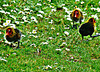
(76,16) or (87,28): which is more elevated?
(76,16)

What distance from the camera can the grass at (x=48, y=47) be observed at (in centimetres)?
470

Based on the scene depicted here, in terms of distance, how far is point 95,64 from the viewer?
16.2ft

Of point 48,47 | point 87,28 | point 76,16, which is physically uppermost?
point 76,16

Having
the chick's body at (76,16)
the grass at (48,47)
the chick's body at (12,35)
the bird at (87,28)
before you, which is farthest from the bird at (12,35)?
the chick's body at (76,16)

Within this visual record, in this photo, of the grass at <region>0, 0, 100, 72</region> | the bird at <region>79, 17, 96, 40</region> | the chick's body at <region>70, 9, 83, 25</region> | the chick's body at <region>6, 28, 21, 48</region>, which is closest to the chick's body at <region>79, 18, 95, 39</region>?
the bird at <region>79, 17, 96, 40</region>

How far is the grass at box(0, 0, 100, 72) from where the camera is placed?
470 centimetres

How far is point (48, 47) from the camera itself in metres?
5.60

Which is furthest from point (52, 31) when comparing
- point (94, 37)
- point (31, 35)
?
point (94, 37)

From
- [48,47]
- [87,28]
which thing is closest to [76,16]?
[87,28]

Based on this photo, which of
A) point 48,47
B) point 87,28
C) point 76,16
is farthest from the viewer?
point 76,16

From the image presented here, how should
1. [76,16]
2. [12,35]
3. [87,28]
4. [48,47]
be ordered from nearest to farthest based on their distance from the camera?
[12,35], [48,47], [87,28], [76,16]

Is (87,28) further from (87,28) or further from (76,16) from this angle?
(76,16)

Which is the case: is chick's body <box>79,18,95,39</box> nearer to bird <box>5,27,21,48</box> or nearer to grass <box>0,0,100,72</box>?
grass <box>0,0,100,72</box>

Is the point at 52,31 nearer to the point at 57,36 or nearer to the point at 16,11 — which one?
the point at 57,36
